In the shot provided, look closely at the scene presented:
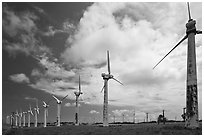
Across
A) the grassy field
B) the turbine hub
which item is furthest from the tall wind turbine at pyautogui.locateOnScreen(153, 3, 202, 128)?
the turbine hub

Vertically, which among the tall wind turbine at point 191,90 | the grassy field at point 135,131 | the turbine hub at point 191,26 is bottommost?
the grassy field at point 135,131

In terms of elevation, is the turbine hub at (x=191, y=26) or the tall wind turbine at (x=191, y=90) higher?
the turbine hub at (x=191, y=26)

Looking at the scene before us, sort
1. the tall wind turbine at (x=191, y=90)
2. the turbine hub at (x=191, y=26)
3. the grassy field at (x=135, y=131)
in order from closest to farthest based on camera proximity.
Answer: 1. the grassy field at (x=135, y=131)
2. the tall wind turbine at (x=191, y=90)
3. the turbine hub at (x=191, y=26)

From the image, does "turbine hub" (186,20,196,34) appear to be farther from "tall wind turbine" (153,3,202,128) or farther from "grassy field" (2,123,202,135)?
"grassy field" (2,123,202,135)

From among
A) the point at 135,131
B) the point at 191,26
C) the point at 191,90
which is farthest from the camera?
the point at 135,131

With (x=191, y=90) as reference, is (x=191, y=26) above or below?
above

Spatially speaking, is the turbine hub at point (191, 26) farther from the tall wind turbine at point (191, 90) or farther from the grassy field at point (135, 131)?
the grassy field at point (135, 131)

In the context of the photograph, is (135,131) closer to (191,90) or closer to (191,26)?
(191,90)

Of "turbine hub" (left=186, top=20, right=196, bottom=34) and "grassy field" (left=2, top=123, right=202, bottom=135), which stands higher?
"turbine hub" (left=186, top=20, right=196, bottom=34)

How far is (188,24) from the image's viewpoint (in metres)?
48.2

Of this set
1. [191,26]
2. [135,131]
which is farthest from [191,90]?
[135,131]

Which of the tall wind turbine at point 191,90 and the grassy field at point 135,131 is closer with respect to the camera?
the grassy field at point 135,131

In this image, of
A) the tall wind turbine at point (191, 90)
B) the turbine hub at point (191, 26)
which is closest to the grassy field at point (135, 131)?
the tall wind turbine at point (191, 90)

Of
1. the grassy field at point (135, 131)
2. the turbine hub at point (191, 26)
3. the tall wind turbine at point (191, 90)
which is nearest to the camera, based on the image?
the grassy field at point (135, 131)
